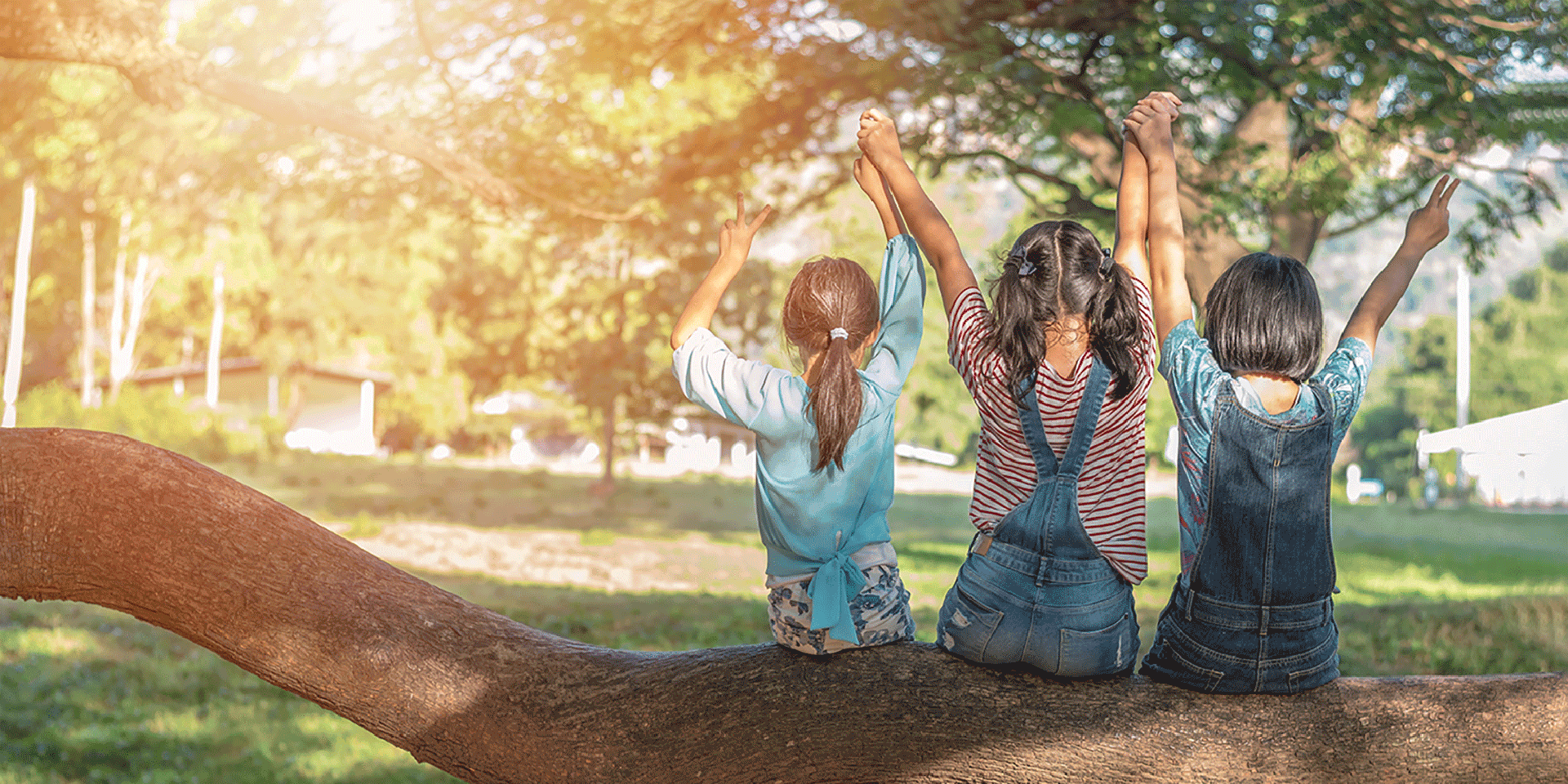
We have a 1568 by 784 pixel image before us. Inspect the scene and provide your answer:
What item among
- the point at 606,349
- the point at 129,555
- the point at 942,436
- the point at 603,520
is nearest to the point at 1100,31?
the point at 129,555

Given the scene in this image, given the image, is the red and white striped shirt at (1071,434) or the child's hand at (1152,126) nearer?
the red and white striped shirt at (1071,434)

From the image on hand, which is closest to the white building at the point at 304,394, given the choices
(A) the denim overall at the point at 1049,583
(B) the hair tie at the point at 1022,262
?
(A) the denim overall at the point at 1049,583

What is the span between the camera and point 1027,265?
2.65 metres

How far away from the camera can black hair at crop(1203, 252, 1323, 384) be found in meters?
2.60

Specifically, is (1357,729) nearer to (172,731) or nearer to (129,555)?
(129,555)

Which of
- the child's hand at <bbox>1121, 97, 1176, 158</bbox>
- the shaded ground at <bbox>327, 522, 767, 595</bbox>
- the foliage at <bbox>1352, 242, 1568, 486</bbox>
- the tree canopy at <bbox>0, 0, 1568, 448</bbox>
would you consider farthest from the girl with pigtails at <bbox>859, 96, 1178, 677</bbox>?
the foliage at <bbox>1352, 242, 1568, 486</bbox>

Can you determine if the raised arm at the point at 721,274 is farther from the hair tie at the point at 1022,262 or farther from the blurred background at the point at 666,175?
the hair tie at the point at 1022,262

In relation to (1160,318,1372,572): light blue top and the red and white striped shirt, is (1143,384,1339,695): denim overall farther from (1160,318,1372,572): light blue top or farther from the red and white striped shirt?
the red and white striped shirt

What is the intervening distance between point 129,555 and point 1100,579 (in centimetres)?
248

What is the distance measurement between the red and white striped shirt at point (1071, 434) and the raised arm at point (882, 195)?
0.39 m

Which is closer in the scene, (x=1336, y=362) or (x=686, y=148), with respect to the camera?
(x=1336, y=362)

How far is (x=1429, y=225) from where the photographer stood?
304 cm

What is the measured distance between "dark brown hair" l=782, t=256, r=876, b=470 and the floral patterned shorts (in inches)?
12.9

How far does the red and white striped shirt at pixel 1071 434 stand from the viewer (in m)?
2.66
